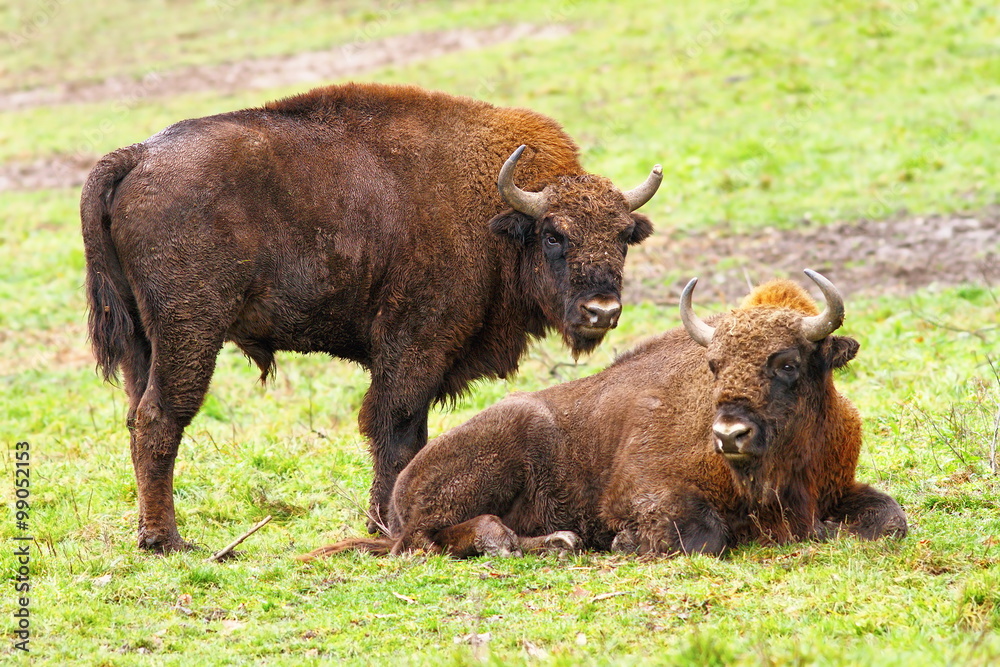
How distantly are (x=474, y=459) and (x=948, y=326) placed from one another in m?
6.59

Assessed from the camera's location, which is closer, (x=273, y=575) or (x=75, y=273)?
(x=273, y=575)

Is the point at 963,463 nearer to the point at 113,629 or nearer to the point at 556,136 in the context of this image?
the point at 556,136

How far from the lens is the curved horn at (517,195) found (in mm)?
9172

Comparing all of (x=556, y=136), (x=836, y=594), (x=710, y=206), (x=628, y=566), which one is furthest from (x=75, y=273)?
(x=836, y=594)

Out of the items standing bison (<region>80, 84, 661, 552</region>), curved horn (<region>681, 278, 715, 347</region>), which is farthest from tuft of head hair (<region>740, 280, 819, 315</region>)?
standing bison (<region>80, 84, 661, 552</region>)

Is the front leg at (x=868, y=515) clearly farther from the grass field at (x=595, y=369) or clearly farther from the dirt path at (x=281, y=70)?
the dirt path at (x=281, y=70)

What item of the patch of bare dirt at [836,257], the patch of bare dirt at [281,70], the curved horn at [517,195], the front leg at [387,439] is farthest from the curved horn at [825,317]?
the patch of bare dirt at [281,70]

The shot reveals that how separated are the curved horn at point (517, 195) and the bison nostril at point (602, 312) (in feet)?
2.99

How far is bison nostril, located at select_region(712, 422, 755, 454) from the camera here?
23.0 ft

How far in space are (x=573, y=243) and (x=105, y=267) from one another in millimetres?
3571

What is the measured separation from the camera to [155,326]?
336 inches

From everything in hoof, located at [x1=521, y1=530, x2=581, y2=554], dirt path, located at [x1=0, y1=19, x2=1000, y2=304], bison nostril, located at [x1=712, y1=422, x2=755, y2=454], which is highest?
bison nostril, located at [x1=712, y1=422, x2=755, y2=454]

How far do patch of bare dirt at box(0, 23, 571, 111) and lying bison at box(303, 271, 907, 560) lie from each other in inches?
915

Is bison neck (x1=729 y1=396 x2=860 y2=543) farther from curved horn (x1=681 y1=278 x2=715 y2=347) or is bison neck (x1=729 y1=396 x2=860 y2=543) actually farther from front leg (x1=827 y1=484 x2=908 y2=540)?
curved horn (x1=681 y1=278 x2=715 y2=347)
